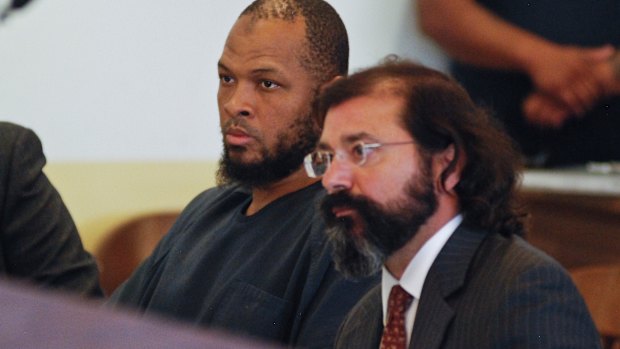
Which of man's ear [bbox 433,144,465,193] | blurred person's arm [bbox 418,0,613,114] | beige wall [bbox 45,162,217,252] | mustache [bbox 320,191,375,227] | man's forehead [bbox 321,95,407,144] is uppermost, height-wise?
man's forehead [bbox 321,95,407,144]

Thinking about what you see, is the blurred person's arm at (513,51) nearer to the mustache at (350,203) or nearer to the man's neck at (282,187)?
the man's neck at (282,187)

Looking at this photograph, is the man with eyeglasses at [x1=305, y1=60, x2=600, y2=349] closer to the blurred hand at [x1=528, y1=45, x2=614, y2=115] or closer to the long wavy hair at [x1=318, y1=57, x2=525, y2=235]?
the long wavy hair at [x1=318, y1=57, x2=525, y2=235]

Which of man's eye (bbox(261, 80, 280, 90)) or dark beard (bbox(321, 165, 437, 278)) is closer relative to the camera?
dark beard (bbox(321, 165, 437, 278))

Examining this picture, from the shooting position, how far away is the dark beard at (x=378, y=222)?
1.41 metres

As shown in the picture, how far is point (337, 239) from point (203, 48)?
1984mm

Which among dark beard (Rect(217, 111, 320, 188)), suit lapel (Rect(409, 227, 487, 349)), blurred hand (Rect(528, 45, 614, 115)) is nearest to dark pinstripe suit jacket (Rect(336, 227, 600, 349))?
suit lapel (Rect(409, 227, 487, 349))

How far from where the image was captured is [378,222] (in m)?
1.42

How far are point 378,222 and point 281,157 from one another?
44 cm

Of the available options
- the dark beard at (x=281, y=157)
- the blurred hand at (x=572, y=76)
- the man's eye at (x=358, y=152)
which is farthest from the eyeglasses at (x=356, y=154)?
the blurred hand at (x=572, y=76)

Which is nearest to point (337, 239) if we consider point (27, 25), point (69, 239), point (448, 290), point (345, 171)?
point (345, 171)

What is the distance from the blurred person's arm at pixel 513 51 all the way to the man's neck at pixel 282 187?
4.97ft

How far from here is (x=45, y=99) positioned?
3.15 meters

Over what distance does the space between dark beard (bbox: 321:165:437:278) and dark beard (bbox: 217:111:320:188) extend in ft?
1.18

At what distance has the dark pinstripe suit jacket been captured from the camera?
48.6 inches
